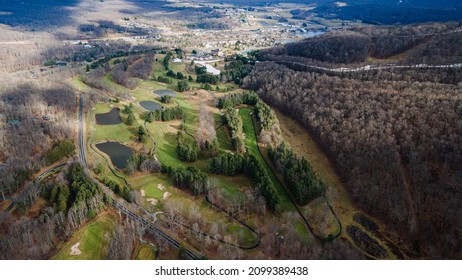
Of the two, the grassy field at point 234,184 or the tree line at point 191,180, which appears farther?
the grassy field at point 234,184

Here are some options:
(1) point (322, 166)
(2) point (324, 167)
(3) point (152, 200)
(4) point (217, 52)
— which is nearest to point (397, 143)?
(2) point (324, 167)

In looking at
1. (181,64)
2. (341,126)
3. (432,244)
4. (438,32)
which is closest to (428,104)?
(341,126)

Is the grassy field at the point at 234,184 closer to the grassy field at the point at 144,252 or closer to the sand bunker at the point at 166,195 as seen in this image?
the sand bunker at the point at 166,195

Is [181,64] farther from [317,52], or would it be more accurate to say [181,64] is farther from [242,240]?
[242,240]

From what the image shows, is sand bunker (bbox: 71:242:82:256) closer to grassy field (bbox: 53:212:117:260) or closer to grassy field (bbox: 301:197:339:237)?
grassy field (bbox: 53:212:117:260)

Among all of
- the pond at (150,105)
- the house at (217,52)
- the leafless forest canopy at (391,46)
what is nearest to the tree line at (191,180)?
the pond at (150,105)

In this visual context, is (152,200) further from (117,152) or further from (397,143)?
(397,143)

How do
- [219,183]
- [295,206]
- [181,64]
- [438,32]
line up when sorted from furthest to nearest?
[181,64] < [438,32] < [219,183] < [295,206]
